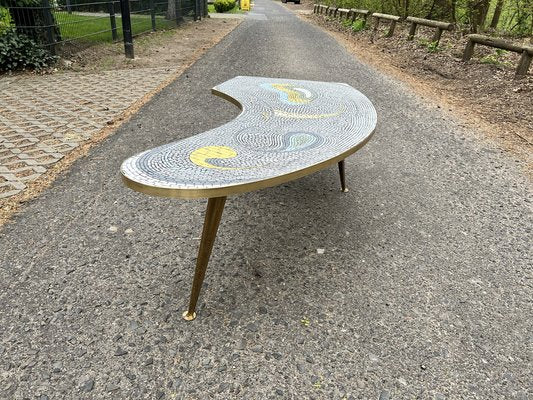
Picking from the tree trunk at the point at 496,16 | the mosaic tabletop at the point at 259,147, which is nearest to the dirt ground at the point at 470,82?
the tree trunk at the point at 496,16

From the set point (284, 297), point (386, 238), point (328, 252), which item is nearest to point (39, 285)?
point (284, 297)

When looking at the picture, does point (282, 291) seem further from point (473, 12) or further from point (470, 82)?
point (473, 12)

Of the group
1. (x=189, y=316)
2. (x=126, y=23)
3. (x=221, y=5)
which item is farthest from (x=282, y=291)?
(x=221, y=5)

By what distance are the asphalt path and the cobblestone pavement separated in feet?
1.19

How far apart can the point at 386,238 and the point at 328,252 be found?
40 cm

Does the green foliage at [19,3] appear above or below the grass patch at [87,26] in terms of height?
above

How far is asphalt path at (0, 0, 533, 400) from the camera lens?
1.48 meters

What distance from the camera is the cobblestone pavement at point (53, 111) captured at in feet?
10.1

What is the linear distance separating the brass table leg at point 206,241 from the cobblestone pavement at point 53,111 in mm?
1712

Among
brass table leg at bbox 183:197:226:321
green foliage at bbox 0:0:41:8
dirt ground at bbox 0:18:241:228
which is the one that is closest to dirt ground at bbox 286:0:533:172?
brass table leg at bbox 183:197:226:321

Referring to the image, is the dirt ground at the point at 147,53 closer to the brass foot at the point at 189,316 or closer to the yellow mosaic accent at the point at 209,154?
the yellow mosaic accent at the point at 209,154

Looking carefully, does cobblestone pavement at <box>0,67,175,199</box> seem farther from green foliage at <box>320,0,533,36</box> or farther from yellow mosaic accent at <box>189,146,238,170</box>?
green foliage at <box>320,0,533,36</box>

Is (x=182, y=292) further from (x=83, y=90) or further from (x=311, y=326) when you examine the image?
(x=83, y=90)

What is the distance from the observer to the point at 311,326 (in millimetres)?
1710
